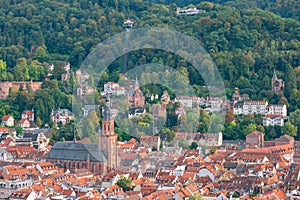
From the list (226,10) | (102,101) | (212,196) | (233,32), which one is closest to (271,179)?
(212,196)

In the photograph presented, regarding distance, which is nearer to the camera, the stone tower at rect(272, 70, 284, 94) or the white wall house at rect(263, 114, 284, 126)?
the white wall house at rect(263, 114, 284, 126)

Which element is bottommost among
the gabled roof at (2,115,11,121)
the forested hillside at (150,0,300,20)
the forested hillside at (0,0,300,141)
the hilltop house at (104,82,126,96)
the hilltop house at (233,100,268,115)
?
the gabled roof at (2,115,11,121)

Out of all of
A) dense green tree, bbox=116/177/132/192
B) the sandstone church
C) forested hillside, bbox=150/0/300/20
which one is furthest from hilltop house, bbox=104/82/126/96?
forested hillside, bbox=150/0/300/20

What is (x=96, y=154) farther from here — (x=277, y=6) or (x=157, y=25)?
(x=277, y=6)

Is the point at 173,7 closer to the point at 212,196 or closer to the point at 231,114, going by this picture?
the point at 231,114

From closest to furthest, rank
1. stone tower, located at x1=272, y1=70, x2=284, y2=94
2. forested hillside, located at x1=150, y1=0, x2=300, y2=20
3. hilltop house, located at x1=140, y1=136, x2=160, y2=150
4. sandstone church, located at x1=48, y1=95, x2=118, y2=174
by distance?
sandstone church, located at x1=48, y1=95, x2=118, y2=174
hilltop house, located at x1=140, y1=136, x2=160, y2=150
stone tower, located at x1=272, y1=70, x2=284, y2=94
forested hillside, located at x1=150, y1=0, x2=300, y2=20

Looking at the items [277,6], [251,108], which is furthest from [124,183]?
[277,6]

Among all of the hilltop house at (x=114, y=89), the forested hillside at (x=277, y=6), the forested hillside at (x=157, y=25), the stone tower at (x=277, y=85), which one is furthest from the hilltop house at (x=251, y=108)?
the forested hillside at (x=277, y=6)

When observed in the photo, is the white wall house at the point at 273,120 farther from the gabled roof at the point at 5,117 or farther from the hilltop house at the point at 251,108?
the gabled roof at the point at 5,117

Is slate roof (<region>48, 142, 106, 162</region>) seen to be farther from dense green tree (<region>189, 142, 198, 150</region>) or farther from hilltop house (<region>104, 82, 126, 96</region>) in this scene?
hilltop house (<region>104, 82, 126, 96</region>)

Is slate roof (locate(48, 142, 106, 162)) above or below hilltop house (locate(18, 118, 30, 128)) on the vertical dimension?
below
